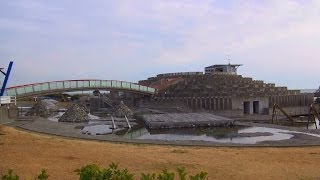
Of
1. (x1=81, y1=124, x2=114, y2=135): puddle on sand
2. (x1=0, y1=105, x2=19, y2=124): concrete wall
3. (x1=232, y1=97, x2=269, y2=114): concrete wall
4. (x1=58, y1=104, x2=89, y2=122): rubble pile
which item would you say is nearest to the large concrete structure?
(x1=232, y1=97, x2=269, y2=114): concrete wall

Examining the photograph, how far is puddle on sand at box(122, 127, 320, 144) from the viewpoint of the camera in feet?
103

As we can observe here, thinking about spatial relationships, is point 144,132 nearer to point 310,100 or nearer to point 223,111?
point 223,111

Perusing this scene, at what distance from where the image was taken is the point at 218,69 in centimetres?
8956

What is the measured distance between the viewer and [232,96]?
63.2m

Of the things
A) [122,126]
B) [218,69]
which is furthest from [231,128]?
[218,69]

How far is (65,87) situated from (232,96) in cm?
2681

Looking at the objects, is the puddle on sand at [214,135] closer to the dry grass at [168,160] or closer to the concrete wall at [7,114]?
the dry grass at [168,160]

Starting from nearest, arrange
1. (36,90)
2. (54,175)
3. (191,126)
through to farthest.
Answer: (54,175) < (191,126) < (36,90)

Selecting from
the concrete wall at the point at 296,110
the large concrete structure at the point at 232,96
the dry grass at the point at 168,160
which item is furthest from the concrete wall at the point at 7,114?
the concrete wall at the point at 296,110

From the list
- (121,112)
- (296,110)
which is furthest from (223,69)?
(121,112)

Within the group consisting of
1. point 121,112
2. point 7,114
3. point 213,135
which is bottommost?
point 213,135

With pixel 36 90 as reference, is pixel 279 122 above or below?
below

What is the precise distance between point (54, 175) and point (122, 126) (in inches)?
1209

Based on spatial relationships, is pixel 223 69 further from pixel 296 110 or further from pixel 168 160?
pixel 168 160
